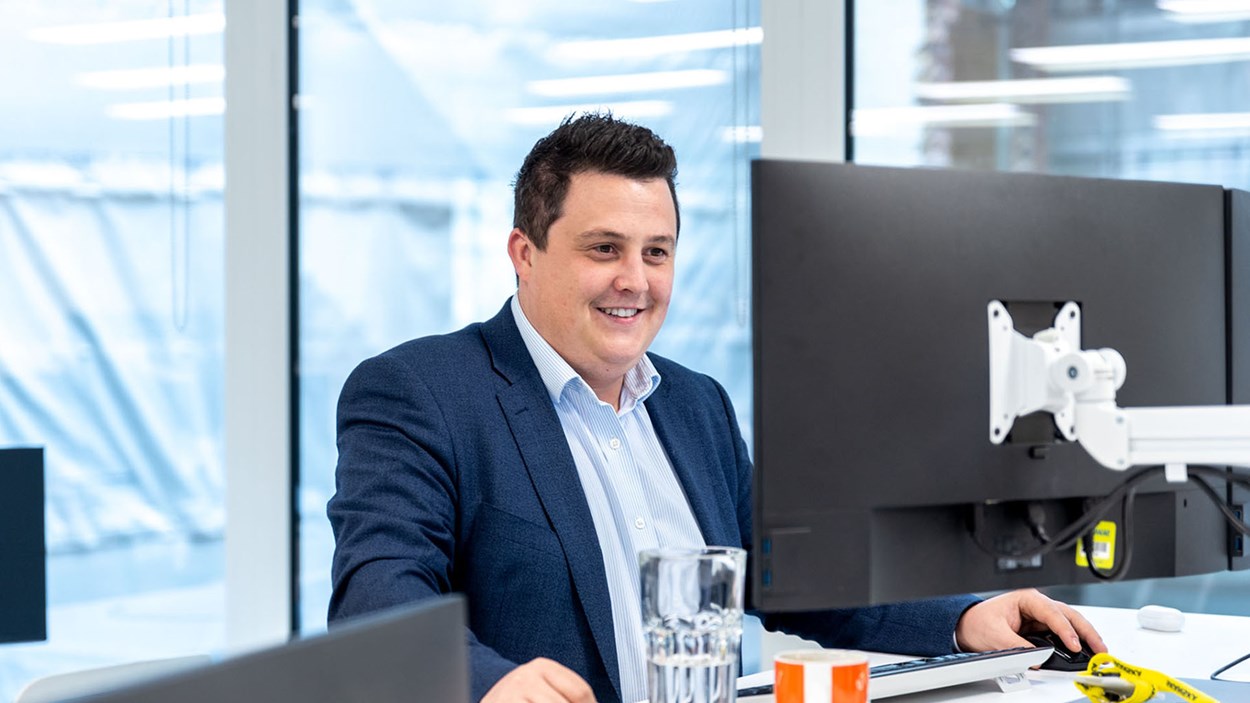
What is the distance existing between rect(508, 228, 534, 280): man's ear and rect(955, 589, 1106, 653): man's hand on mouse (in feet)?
2.70

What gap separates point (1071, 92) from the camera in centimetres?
298

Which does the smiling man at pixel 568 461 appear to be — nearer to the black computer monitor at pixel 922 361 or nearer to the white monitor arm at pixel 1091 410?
the black computer monitor at pixel 922 361

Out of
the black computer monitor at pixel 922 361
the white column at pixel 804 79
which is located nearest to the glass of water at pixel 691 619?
the black computer monitor at pixel 922 361

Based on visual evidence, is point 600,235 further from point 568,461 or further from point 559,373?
point 568,461

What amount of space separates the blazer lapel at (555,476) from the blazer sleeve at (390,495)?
0.38 ft

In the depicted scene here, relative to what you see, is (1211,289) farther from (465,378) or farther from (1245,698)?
(465,378)

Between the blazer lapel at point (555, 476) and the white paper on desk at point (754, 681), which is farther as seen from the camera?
the blazer lapel at point (555, 476)

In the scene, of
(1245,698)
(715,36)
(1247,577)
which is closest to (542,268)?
(1245,698)

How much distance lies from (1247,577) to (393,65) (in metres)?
2.55

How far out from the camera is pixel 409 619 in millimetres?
655

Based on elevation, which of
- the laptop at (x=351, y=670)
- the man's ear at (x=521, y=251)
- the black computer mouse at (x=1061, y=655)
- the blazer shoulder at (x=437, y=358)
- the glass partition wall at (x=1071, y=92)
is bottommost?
the black computer mouse at (x=1061, y=655)

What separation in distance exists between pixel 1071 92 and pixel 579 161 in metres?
1.57

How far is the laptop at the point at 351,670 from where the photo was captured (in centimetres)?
53

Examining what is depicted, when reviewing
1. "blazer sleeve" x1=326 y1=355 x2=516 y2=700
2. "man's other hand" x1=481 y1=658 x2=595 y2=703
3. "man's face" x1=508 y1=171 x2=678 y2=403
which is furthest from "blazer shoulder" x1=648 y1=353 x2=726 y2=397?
"man's other hand" x1=481 y1=658 x2=595 y2=703
